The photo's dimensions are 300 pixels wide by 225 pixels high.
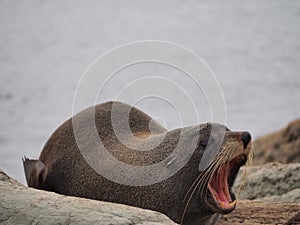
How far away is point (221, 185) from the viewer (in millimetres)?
4742

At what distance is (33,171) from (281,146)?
11.4ft

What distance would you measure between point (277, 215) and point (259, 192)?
99 centimetres

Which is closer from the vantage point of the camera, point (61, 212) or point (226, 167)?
point (61, 212)

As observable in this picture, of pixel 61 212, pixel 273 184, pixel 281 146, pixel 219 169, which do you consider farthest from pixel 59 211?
pixel 281 146

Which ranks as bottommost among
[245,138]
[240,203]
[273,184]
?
[273,184]

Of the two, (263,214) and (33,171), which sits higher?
(33,171)

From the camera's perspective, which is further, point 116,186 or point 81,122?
point 81,122

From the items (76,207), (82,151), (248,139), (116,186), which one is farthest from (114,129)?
(76,207)

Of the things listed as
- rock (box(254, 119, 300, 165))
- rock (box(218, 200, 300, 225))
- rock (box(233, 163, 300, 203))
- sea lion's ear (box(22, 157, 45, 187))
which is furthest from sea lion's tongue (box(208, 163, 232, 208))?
rock (box(254, 119, 300, 165))

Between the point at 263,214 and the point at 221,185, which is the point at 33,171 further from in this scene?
the point at 263,214

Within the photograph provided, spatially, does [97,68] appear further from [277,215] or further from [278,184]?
[277,215]

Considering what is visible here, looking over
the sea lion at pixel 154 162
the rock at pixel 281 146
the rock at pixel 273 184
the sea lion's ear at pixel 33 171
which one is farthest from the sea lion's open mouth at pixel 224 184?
the rock at pixel 281 146

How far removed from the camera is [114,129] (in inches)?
213

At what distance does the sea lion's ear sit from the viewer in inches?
219
